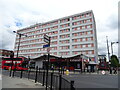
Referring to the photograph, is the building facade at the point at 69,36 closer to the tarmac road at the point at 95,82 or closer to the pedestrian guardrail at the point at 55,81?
the tarmac road at the point at 95,82

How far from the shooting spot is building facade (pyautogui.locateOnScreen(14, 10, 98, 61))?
4619cm

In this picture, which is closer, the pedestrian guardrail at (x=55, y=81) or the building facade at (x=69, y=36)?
the pedestrian guardrail at (x=55, y=81)

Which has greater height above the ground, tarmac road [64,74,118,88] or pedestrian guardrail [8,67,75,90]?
pedestrian guardrail [8,67,75,90]

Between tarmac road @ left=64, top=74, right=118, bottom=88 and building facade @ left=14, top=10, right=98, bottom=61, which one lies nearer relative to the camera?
tarmac road @ left=64, top=74, right=118, bottom=88

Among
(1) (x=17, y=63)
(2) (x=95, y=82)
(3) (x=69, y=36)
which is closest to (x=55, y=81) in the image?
(2) (x=95, y=82)

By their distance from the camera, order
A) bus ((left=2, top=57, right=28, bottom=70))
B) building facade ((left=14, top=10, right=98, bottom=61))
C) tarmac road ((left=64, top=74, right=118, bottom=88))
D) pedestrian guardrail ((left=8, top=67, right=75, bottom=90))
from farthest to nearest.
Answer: building facade ((left=14, top=10, right=98, bottom=61)), bus ((left=2, top=57, right=28, bottom=70)), tarmac road ((left=64, top=74, right=118, bottom=88)), pedestrian guardrail ((left=8, top=67, right=75, bottom=90))

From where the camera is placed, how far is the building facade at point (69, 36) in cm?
4619

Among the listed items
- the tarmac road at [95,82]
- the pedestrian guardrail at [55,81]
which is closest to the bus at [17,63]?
the tarmac road at [95,82]

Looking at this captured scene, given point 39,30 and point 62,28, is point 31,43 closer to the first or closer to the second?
point 39,30

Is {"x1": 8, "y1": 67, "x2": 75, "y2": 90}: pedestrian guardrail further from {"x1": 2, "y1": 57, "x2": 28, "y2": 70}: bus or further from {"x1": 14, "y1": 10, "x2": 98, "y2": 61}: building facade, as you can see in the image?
{"x1": 14, "y1": 10, "x2": 98, "y2": 61}: building facade

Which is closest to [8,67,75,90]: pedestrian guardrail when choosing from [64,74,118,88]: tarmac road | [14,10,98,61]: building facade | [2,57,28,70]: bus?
[64,74,118,88]: tarmac road

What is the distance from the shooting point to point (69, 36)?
5166 centimetres

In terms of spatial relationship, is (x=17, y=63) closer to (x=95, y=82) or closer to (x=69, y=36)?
(x=95, y=82)

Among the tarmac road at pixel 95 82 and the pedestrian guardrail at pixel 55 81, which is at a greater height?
the pedestrian guardrail at pixel 55 81
